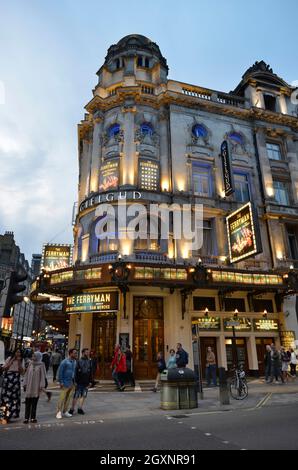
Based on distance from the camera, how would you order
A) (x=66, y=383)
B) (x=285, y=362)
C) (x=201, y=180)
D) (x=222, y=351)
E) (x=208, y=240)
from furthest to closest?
(x=201, y=180) → (x=208, y=240) → (x=222, y=351) → (x=285, y=362) → (x=66, y=383)

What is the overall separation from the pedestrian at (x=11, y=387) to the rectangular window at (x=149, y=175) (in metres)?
14.7

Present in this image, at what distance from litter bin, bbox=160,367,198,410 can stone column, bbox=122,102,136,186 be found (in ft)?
44.1

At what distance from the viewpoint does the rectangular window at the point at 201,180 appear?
23.2 metres

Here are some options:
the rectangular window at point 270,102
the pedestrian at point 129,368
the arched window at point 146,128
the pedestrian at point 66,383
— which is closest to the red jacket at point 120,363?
the pedestrian at point 129,368

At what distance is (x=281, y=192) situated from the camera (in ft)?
84.7

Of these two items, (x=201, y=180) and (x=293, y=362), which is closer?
(x=293, y=362)

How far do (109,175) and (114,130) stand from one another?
3.94 meters

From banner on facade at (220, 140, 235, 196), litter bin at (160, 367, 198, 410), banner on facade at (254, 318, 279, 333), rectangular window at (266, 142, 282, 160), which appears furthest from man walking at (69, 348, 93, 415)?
rectangular window at (266, 142, 282, 160)

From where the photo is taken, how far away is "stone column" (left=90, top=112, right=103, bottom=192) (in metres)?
22.7

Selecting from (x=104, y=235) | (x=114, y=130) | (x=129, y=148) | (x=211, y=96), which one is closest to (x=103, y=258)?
(x=104, y=235)

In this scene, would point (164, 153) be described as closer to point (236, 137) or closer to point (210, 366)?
point (236, 137)

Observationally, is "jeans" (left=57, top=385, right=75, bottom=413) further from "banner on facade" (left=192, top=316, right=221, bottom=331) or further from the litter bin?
"banner on facade" (left=192, top=316, right=221, bottom=331)

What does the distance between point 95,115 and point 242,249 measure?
1466 cm
